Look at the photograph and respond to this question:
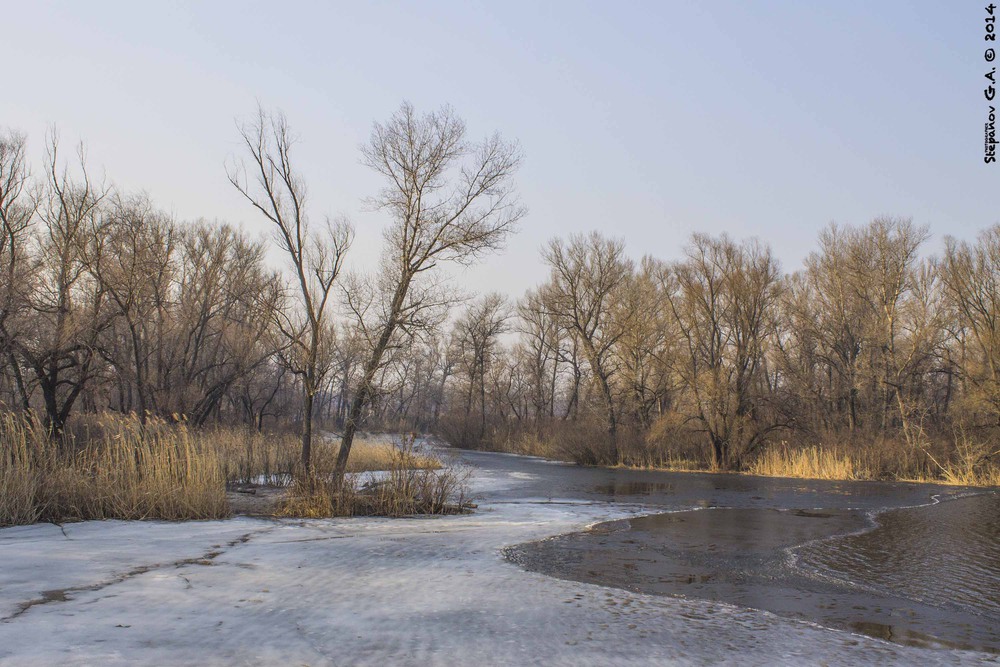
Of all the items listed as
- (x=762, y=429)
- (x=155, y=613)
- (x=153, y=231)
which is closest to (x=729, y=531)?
(x=155, y=613)

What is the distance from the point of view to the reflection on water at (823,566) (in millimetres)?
5707

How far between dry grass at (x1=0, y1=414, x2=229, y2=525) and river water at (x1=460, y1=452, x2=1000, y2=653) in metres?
4.64

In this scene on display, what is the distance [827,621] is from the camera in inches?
215

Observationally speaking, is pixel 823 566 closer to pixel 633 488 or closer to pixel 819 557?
pixel 819 557

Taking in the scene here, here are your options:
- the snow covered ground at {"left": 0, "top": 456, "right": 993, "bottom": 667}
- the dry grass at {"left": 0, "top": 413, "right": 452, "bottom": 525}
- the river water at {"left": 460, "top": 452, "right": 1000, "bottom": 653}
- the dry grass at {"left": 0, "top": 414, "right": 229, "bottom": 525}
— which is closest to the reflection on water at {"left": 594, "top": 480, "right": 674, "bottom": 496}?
the river water at {"left": 460, "top": 452, "right": 1000, "bottom": 653}

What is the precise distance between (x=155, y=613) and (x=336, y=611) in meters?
1.13

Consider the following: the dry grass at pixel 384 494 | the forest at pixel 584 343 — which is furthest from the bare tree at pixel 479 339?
the dry grass at pixel 384 494

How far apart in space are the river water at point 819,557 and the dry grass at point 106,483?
4642mm

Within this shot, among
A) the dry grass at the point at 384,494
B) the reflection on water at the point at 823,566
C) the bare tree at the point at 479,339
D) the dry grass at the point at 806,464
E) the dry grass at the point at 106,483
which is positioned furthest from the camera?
the bare tree at the point at 479,339

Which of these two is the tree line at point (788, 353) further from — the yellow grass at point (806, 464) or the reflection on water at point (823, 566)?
the reflection on water at point (823, 566)

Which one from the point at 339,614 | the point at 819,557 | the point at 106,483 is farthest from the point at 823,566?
the point at 106,483

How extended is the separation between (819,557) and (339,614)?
231 inches

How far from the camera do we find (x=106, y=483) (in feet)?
31.3

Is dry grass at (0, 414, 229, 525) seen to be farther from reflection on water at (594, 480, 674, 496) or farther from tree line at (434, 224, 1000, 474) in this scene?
tree line at (434, 224, 1000, 474)
